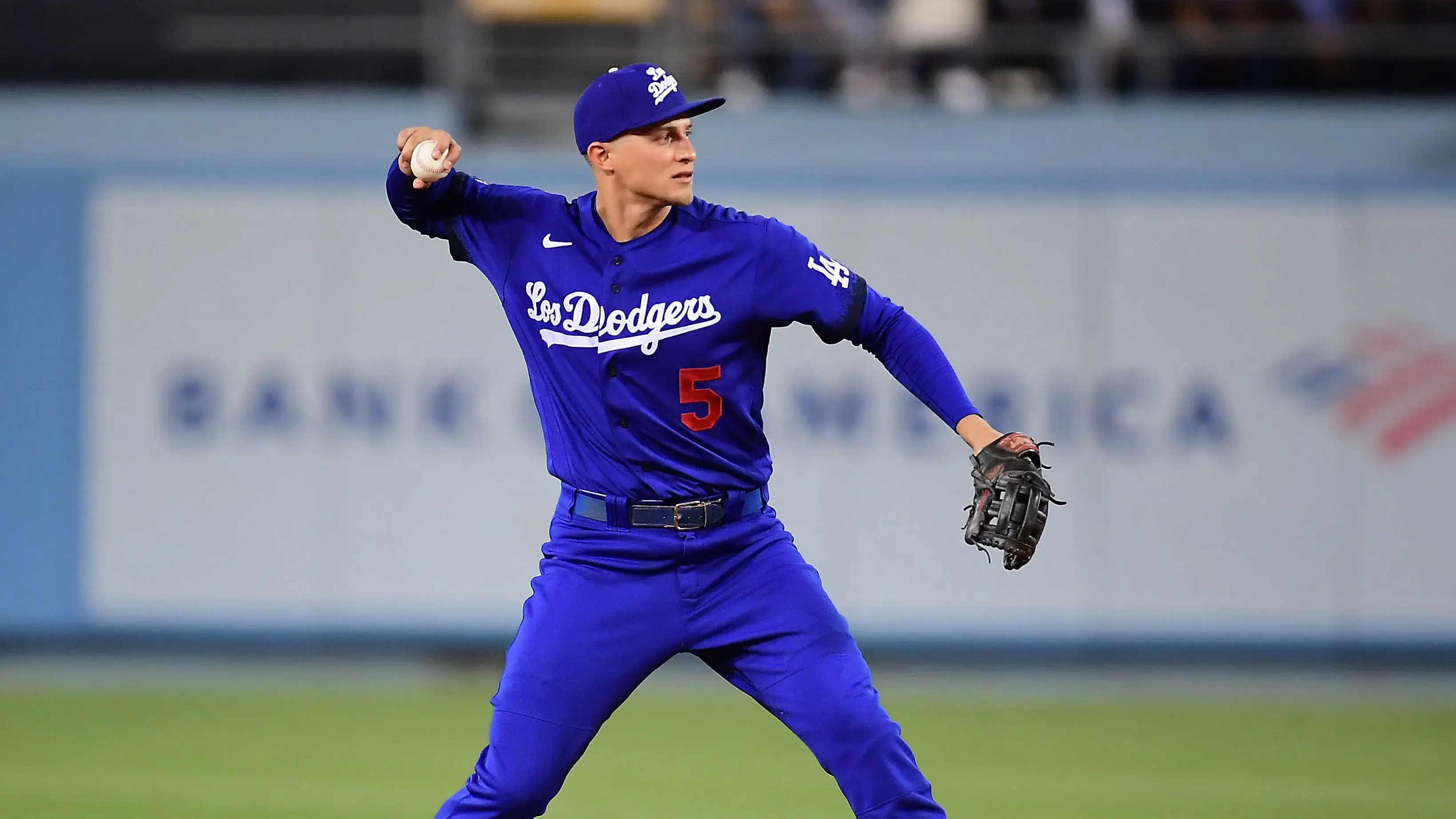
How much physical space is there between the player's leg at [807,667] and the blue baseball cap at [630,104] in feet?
3.88

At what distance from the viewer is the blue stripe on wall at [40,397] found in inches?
519

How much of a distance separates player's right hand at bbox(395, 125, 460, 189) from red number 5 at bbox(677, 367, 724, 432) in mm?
902

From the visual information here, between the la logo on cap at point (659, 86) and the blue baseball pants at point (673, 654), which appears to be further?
the la logo on cap at point (659, 86)

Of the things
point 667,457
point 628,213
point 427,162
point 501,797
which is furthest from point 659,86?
point 501,797

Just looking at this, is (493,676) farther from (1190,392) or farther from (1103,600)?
(1190,392)

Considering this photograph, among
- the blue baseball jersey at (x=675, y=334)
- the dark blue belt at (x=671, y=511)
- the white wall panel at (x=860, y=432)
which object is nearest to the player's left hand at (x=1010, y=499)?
the blue baseball jersey at (x=675, y=334)

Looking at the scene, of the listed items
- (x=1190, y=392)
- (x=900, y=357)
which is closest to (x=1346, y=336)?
(x=1190, y=392)

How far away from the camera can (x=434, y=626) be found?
13234 millimetres

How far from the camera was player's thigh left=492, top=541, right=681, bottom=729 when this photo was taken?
4891 mm

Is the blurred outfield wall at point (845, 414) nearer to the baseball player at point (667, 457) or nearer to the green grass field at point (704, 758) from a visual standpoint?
the green grass field at point (704, 758)

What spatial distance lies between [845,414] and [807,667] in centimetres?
835

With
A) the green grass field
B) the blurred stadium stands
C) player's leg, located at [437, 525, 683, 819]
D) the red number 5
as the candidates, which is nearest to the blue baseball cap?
the red number 5

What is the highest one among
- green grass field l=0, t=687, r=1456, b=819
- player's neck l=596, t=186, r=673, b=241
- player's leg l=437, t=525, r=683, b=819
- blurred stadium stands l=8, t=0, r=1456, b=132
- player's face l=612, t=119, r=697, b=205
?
blurred stadium stands l=8, t=0, r=1456, b=132

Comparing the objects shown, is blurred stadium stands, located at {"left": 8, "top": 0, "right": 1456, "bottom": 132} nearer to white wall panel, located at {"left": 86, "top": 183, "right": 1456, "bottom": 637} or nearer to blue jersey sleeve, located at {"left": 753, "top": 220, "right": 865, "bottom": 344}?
white wall panel, located at {"left": 86, "top": 183, "right": 1456, "bottom": 637}
